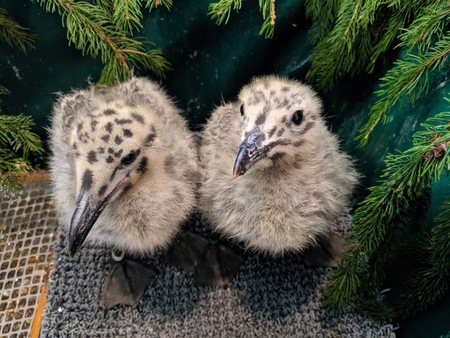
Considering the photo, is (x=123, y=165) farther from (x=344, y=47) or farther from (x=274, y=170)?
(x=344, y=47)

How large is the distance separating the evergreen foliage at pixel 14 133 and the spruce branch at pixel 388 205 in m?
1.08

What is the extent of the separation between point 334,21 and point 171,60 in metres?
0.65

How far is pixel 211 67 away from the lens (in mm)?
1905

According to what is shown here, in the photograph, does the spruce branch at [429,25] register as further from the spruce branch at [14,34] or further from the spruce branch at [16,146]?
the spruce branch at [14,34]

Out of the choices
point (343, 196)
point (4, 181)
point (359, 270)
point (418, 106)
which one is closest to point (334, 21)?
point (418, 106)

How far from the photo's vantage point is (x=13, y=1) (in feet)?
5.54

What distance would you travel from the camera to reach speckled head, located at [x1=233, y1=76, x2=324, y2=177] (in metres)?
1.27

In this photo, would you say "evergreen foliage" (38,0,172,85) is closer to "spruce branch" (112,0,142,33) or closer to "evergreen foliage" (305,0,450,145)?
"spruce branch" (112,0,142,33)

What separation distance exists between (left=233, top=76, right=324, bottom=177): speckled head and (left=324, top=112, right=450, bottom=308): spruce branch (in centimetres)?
28

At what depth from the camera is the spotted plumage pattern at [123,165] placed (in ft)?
4.33

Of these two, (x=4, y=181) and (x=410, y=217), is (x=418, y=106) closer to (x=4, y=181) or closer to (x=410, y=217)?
(x=410, y=217)

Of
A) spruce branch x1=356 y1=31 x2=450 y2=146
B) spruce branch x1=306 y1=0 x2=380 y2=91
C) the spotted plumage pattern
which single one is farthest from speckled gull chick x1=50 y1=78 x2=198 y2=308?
spruce branch x1=356 y1=31 x2=450 y2=146

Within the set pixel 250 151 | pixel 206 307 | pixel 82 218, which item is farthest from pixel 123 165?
pixel 206 307

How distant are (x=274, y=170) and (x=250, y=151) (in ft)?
0.68
